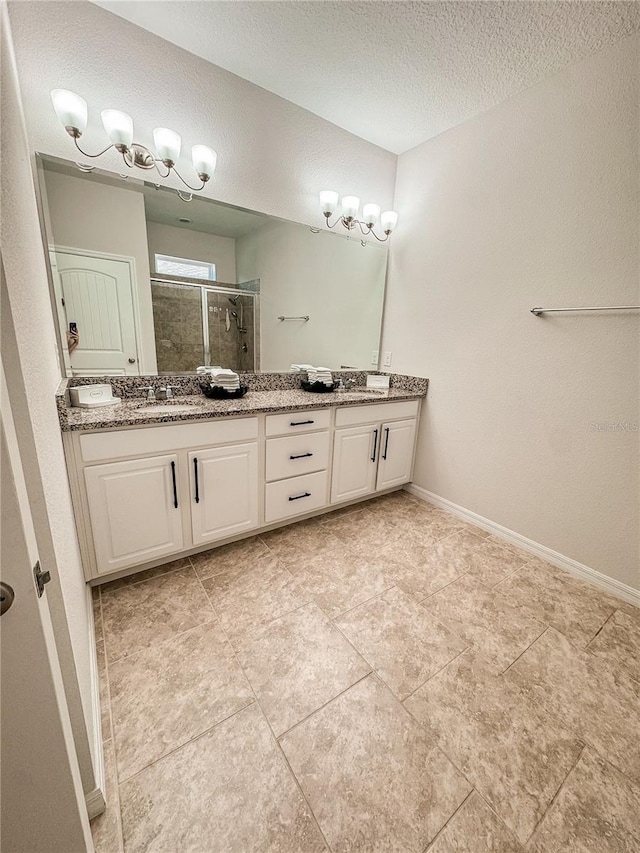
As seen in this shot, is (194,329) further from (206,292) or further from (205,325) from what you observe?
(206,292)

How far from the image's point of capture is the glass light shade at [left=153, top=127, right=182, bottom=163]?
1.62m

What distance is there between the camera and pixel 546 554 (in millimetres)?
1918

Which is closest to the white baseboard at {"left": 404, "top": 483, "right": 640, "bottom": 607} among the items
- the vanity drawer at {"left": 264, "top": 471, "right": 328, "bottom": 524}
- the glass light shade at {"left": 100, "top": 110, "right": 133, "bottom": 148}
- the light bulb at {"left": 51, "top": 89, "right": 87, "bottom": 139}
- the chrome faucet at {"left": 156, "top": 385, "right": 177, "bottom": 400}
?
the vanity drawer at {"left": 264, "top": 471, "right": 328, "bottom": 524}

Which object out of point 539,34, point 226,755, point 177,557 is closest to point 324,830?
point 226,755

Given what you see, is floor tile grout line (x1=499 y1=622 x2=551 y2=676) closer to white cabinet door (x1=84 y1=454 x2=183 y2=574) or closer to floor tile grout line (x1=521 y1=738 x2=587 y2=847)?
floor tile grout line (x1=521 y1=738 x2=587 y2=847)

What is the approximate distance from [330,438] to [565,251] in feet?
5.23

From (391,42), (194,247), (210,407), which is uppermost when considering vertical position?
(391,42)

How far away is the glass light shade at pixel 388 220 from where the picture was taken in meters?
2.46

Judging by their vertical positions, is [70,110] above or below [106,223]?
above

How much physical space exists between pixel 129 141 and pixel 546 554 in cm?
303

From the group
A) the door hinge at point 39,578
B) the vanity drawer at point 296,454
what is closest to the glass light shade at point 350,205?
the vanity drawer at point 296,454

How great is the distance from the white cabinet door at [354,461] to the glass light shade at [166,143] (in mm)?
1691

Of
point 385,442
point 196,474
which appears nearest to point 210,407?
point 196,474

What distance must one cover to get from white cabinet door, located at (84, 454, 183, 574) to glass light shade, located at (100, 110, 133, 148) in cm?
147
